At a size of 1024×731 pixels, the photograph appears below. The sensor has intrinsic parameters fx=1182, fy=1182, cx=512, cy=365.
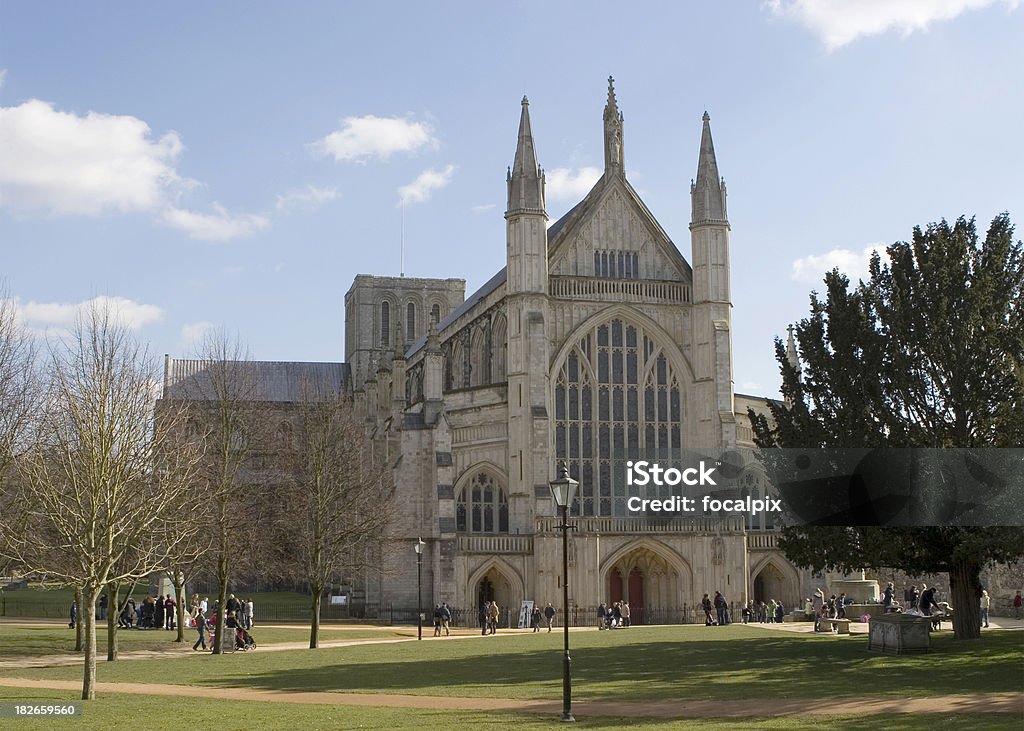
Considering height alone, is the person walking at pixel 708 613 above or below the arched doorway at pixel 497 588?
below

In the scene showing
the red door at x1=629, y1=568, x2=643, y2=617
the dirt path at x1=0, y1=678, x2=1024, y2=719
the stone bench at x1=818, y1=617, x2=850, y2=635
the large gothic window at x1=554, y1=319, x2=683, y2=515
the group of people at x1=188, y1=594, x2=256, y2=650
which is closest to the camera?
the dirt path at x1=0, y1=678, x2=1024, y2=719

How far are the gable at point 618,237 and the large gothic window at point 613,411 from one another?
129 inches

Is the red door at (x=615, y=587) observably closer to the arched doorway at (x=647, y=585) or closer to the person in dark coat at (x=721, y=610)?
the arched doorway at (x=647, y=585)

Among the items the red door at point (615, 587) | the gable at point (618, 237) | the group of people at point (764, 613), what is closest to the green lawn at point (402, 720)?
the group of people at point (764, 613)

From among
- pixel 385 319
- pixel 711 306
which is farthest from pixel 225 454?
pixel 385 319

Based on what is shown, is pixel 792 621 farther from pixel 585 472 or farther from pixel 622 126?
pixel 622 126

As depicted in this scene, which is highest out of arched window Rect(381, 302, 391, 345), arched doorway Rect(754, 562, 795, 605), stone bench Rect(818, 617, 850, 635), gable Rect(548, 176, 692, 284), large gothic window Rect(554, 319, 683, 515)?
arched window Rect(381, 302, 391, 345)

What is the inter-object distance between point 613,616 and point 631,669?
927 inches

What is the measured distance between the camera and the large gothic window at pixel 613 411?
183ft

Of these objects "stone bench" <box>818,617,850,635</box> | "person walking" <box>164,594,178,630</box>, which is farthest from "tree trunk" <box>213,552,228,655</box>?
"stone bench" <box>818,617,850,635</box>

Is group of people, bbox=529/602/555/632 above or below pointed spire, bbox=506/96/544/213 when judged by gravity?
below

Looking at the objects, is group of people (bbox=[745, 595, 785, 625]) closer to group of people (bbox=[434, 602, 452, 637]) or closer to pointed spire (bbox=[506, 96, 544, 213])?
group of people (bbox=[434, 602, 452, 637])

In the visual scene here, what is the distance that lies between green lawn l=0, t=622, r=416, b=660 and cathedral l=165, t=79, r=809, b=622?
16.1ft

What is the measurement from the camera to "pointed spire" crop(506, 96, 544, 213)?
185 ft
